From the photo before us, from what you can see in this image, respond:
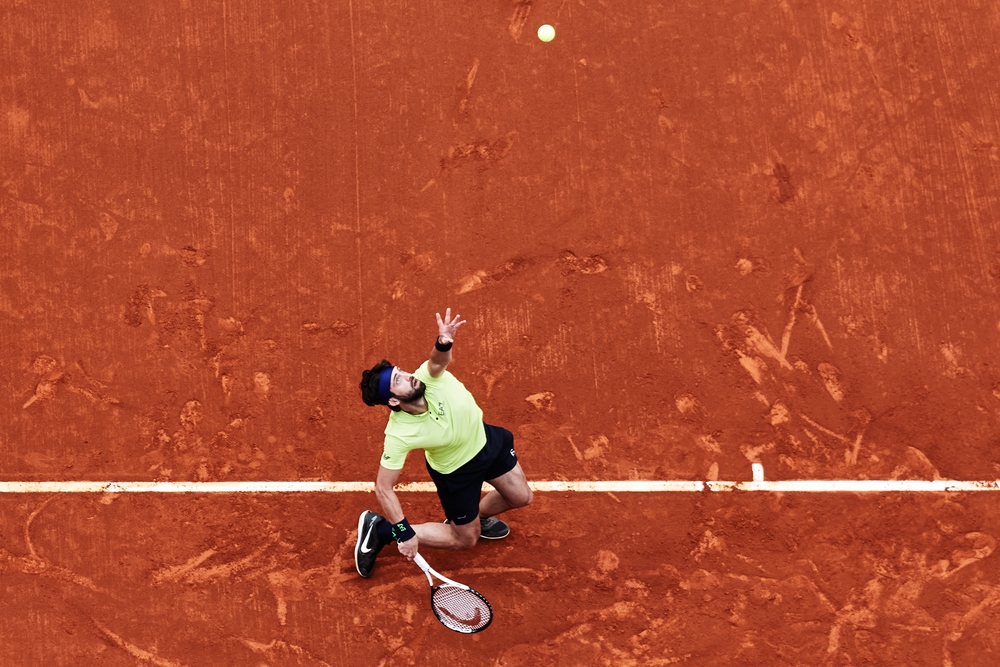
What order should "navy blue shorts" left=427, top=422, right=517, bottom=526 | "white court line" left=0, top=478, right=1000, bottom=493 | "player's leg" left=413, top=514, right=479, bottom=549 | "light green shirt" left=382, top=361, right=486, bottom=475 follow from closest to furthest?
"light green shirt" left=382, top=361, right=486, bottom=475 < "navy blue shorts" left=427, top=422, right=517, bottom=526 < "player's leg" left=413, top=514, right=479, bottom=549 < "white court line" left=0, top=478, right=1000, bottom=493

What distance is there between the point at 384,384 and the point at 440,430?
57 centimetres

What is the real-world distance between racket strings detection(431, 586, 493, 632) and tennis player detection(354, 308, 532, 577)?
1.64 feet

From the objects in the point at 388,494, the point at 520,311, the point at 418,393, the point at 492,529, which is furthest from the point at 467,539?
the point at 520,311

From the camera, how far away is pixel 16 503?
25.3 feet

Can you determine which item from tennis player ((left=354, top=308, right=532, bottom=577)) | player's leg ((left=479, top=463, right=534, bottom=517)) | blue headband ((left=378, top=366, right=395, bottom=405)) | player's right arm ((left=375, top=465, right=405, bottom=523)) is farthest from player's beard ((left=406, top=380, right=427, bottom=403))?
player's leg ((left=479, top=463, right=534, bottom=517))

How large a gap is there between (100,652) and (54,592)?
2.09 ft

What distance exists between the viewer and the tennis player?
20.4 ft

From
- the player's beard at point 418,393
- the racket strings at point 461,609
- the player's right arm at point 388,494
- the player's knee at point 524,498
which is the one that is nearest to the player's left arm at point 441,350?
the player's beard at point 418,393

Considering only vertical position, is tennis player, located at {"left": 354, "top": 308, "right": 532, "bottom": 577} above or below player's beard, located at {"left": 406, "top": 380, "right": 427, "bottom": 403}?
below

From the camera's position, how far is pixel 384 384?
6.10 metres

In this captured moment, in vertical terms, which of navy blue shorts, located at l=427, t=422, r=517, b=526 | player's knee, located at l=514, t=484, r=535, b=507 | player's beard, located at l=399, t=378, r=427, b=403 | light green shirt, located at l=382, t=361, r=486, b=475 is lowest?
player's knee, located at l=514, t=484, r=535, b=507

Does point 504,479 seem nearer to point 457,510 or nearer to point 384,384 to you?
point 457,510

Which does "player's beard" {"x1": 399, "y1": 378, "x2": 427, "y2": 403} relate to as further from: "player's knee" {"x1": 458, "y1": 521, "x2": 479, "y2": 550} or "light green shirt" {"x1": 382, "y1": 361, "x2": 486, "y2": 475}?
"player's knee" {"x1": 458, "y1": 521, "x2": 479, "y2": 550}

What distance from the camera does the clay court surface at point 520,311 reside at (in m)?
7.42
